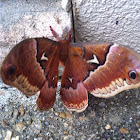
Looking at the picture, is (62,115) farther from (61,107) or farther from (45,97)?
(45,97)

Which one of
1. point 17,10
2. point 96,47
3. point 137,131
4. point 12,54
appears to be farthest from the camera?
point 17,10

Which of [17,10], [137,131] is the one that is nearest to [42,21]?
[17,10]

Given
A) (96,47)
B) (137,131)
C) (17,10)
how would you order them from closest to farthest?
(96,47) → (137,131) → (17,10)

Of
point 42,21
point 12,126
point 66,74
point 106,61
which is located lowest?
point 12,126

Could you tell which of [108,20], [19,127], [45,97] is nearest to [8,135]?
[19,127]

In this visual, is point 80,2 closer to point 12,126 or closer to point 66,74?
point 66,74

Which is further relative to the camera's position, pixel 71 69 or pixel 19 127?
pixel 19 127

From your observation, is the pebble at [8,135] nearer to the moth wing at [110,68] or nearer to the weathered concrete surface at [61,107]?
the weathered concrete surface at [61,107]

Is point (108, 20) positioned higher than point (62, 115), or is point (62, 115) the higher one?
point (108, 20)
